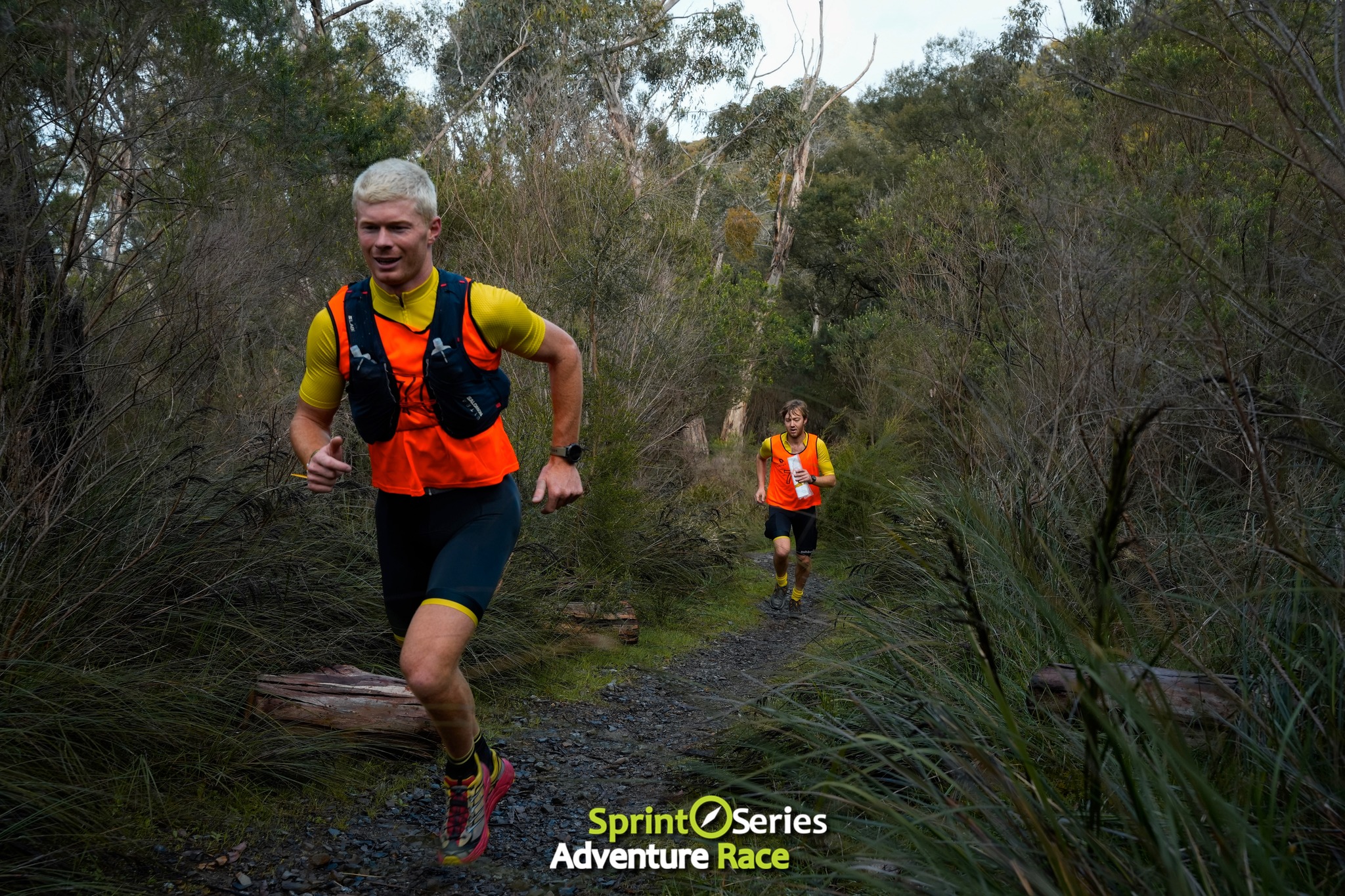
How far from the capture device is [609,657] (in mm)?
6930

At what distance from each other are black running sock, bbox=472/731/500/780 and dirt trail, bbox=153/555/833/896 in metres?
0.27

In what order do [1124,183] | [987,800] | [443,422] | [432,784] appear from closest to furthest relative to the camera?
[987,800] → [443,422] → [432,784] → [1124,183]

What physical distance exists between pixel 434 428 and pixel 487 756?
1232 mm

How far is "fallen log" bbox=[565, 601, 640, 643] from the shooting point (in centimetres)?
705

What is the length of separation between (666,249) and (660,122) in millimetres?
12982

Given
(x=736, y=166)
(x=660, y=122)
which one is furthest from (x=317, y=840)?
(x=736, y=166)

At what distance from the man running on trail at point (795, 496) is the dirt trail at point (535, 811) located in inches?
140

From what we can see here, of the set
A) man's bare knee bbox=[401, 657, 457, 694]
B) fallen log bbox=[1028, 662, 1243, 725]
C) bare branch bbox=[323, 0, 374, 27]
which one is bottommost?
fallen log bbox=[1028, 662, 1243, 725]

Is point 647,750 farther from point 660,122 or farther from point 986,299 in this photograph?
point 660,122

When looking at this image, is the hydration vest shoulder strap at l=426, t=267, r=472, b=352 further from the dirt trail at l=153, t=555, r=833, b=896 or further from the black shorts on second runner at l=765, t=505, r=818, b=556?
the black shorts on second runner at l=765, t=505, r=818, b=556

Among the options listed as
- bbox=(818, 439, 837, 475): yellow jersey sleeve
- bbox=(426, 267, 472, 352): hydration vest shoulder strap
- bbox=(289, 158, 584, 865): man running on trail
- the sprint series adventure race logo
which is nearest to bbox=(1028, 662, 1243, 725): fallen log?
the sprint series adventure race logo

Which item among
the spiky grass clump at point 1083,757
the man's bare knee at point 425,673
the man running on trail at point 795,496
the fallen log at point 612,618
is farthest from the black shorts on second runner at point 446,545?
the man running on trail at point 795,496

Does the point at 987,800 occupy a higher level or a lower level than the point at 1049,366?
lower

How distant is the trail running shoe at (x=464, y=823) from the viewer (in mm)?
3512
